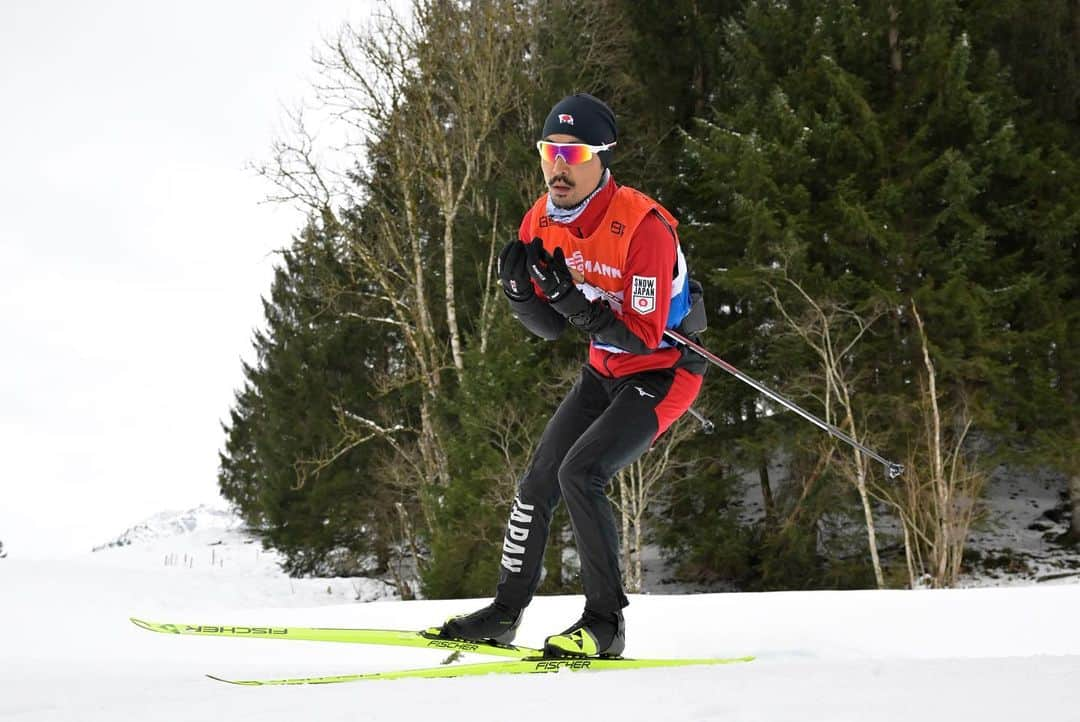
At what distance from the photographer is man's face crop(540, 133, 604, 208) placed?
3.15m

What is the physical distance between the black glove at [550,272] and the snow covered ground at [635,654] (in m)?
1.26

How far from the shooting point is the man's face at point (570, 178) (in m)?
3.15

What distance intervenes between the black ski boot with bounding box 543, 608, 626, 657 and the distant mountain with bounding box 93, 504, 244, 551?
26.3 m

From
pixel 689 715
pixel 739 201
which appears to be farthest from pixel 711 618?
pixel 739 201

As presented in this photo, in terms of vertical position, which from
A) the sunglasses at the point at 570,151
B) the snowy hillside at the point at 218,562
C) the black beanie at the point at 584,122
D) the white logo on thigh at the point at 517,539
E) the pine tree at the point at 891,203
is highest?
the pine tree at the point at 891,203

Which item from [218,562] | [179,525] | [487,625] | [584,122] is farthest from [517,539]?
[179,525]

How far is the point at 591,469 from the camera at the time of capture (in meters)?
3.15

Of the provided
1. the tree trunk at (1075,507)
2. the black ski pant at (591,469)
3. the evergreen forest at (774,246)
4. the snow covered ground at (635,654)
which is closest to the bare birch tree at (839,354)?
the evergreen forest at (774,246)

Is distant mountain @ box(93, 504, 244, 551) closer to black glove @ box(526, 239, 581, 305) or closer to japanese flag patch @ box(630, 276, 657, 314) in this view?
black glove @ box(526, 239, 581, 305)

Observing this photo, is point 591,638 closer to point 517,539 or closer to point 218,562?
point 517,539

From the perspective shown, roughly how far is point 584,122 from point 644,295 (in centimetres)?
67

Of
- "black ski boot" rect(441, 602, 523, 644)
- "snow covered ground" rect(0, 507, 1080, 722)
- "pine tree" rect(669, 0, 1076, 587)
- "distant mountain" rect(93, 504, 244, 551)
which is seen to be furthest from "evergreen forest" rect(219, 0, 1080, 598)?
"distant mountain" rect(93, 504, 244, 551)

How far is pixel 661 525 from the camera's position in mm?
15531

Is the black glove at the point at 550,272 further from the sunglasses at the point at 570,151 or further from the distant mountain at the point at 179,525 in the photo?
the distant mountain at the point at 179,525
